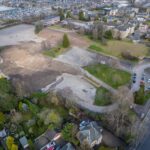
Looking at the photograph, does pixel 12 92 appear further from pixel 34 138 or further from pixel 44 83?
pixel 34 138

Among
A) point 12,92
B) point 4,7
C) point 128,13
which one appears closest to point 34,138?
point 12,92

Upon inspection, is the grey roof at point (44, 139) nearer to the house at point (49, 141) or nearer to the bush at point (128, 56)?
the house at point (49, 141)

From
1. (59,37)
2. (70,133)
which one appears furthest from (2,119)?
(59,37)

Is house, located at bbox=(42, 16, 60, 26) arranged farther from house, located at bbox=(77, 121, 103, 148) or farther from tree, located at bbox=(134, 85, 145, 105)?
house, located at bbox=(77, 121, 103, 148)

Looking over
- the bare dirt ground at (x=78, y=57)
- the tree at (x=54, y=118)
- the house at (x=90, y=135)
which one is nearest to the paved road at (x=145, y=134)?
the house at (x=90, y=135)

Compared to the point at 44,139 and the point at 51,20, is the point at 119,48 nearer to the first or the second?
the point at 51,20

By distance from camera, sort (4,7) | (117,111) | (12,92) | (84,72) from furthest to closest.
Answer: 1. (4,7)
2. (84,72)
3. (12,92)
4. (117,111)
